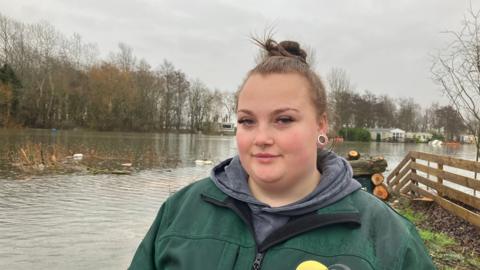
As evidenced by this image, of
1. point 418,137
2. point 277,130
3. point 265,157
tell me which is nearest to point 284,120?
point 277,130

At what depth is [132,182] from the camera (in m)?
15.7

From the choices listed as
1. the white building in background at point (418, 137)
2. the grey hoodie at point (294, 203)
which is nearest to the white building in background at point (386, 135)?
the white building in background at point (418, 137)

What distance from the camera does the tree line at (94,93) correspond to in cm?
6512

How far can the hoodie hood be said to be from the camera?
1845 mm

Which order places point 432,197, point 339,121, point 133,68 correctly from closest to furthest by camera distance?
point 339,121 → point 432,197 → point 133,68

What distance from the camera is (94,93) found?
239 ft

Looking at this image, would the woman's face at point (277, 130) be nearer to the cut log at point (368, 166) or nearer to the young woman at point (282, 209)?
the young woman at point (282, 209)

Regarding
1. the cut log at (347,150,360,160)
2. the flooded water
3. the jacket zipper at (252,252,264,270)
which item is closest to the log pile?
the cut log at (347,150,360,160)

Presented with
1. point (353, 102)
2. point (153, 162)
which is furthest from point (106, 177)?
point (353, 102)

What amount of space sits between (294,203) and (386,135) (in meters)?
104

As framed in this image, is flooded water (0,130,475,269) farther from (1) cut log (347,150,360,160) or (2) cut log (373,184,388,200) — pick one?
(2) cut log (373,184,388,200)

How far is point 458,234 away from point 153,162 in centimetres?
1830

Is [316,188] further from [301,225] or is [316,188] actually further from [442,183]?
[442,183]

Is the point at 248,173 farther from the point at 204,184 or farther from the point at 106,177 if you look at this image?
the point at 106,177
